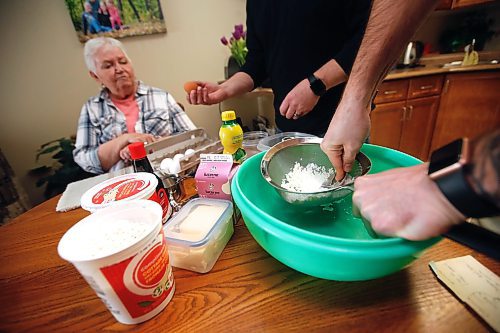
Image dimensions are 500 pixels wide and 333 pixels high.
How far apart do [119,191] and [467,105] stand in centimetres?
257

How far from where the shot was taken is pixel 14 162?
75.4 inches

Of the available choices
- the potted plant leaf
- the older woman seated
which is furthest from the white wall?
the older woman seated

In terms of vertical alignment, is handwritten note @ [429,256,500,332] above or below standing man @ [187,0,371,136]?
below

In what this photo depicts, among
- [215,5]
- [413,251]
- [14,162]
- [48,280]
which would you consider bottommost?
[14,162]

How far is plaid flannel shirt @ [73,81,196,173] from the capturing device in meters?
1.35

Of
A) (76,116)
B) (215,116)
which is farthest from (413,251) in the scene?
(76,116)

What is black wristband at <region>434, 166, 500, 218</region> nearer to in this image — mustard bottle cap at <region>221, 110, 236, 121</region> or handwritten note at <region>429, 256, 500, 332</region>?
handwritten note at <region>429, 256, 500, 332</region>

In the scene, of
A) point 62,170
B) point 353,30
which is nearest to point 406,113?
point 353,30

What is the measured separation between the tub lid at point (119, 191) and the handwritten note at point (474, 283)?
0.54 metres

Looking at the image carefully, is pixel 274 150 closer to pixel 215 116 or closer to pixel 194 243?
pixel 194 243

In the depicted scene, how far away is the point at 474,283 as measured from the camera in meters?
0.34

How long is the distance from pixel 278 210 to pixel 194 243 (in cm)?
21

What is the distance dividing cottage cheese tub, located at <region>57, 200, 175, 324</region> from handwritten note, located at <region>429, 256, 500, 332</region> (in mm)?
442

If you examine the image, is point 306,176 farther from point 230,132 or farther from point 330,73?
point 330,73
